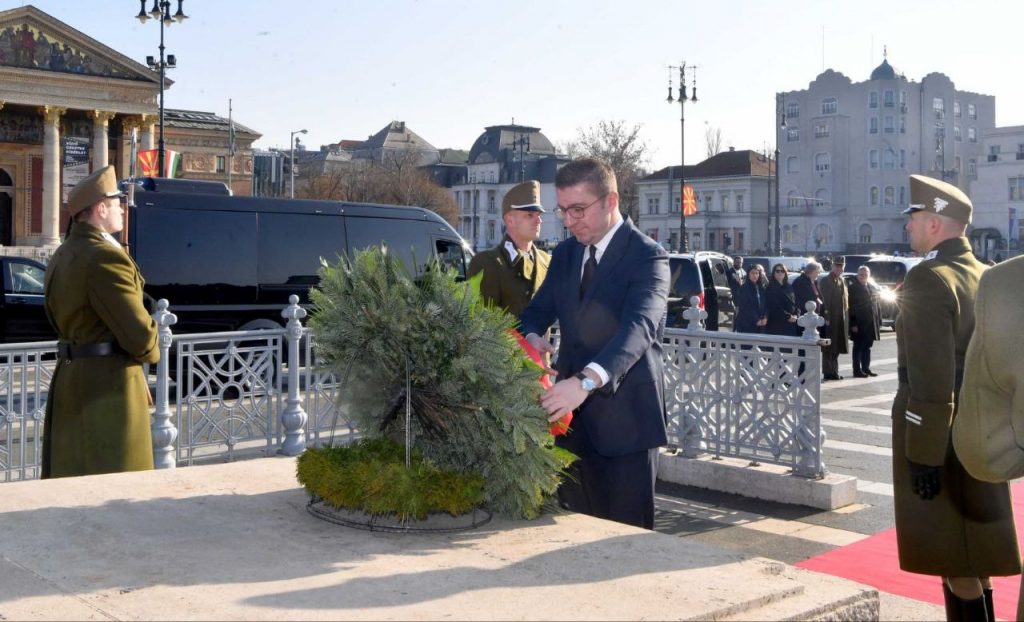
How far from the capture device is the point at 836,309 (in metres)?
17.6

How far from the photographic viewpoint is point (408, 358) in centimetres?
349

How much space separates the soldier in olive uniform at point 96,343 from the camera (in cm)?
522

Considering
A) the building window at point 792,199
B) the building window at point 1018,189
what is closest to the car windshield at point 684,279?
the building window at point 1018,189

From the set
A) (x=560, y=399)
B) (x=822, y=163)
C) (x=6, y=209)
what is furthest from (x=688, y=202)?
(x=822, y=163)

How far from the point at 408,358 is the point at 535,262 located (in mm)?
3533

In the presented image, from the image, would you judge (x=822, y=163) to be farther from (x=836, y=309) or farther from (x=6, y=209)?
(x=836, y=309)

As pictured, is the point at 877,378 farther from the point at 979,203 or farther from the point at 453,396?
the point at 979,203

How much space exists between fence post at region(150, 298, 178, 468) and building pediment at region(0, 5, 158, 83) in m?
63.0

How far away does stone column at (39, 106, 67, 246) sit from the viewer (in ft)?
213

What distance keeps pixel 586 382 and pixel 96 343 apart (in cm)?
283

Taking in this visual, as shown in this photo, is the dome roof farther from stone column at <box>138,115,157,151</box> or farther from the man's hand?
the man's hand

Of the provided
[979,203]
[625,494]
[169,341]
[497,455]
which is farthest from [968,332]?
[979,203]

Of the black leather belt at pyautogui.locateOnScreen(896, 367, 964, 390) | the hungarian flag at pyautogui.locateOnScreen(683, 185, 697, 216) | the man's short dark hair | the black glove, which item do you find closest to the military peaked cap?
the black leather belt at pyautogui.locateOnScreen(896, 367, 964, 390)

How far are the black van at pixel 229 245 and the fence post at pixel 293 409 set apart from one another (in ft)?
16.8
